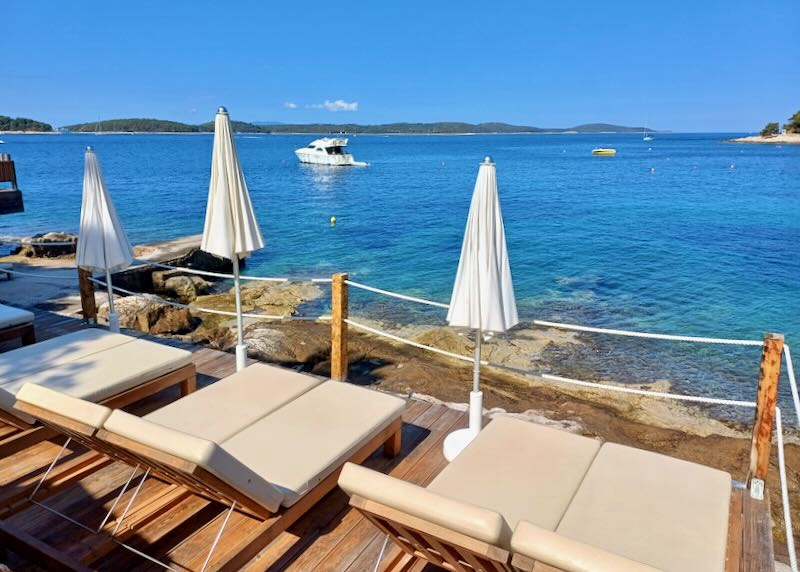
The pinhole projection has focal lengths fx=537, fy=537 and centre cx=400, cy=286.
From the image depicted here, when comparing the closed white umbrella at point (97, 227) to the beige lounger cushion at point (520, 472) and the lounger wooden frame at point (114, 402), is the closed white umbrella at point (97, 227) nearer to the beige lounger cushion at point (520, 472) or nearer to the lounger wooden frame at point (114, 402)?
the lounger wooden frame at point (114, 402)

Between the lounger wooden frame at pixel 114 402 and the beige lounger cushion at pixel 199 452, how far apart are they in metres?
1.41

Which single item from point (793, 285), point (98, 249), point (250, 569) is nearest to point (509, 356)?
point (98, 249)

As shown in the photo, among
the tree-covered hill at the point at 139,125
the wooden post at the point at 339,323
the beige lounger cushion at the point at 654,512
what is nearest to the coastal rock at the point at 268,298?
the wooden post at the point at 339,323

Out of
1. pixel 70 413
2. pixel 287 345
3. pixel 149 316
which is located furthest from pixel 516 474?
pixel 149 316

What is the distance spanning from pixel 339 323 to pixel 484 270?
5.77 ft

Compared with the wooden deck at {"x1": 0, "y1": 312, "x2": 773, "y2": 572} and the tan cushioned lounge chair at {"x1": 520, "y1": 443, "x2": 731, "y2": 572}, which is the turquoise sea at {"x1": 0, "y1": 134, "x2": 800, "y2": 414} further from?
the wooden deck at {"x1": 0, "y1": 312, "x2": 773, "y2": 572}

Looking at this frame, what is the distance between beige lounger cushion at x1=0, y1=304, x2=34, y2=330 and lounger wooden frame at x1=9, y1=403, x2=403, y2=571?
10.5 ft

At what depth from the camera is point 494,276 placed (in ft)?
11.9

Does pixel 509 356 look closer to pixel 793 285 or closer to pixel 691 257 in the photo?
pixel 793 285

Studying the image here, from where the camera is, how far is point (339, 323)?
4.89 metres

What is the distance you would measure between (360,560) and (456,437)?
129 cm

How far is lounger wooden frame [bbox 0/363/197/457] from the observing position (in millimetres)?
3498

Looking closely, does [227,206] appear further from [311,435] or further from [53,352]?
[311,435]

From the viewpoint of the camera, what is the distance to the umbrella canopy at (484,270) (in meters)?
3.56
